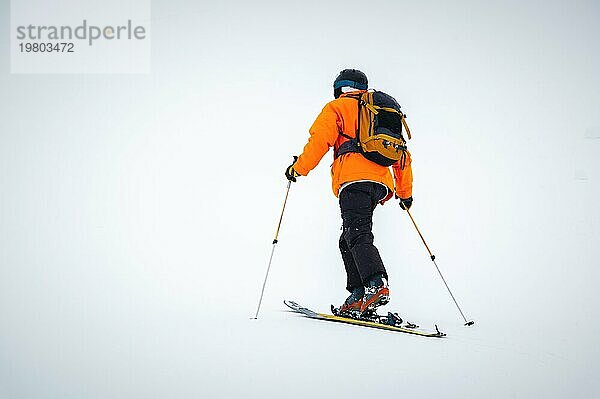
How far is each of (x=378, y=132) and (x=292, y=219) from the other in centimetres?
597

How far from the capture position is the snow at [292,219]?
2924mm

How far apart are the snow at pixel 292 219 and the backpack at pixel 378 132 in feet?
4.28

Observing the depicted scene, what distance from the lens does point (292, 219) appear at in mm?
10109

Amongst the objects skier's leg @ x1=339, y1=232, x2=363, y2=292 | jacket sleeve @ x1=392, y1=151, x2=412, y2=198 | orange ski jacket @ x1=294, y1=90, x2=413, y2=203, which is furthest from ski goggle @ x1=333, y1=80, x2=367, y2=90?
skier's leg @ x1=339, y1=232, x2=363, y2=292

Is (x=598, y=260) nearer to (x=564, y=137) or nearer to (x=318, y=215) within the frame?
(x=318, y=215)

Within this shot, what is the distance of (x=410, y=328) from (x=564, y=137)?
11.2 meters

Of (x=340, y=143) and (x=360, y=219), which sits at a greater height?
(x=340, y=143)

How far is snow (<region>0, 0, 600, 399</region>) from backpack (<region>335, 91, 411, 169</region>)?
4.28ft

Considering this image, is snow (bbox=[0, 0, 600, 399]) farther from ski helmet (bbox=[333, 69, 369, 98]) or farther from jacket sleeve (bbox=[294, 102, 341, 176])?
ski helmet (bbox=[333, 69, 369, 98])

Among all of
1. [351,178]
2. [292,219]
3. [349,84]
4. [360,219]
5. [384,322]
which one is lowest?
[384,322]

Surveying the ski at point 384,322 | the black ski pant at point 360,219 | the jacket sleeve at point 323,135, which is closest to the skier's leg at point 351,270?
the black ski pant at point 360,219

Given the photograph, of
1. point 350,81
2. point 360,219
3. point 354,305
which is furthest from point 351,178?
point 354,305

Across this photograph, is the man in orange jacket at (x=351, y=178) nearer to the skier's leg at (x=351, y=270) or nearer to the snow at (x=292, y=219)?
the skier's leg at (x=351, y=270)

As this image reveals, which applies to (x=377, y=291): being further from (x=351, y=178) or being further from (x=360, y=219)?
(x=351, y=178)
